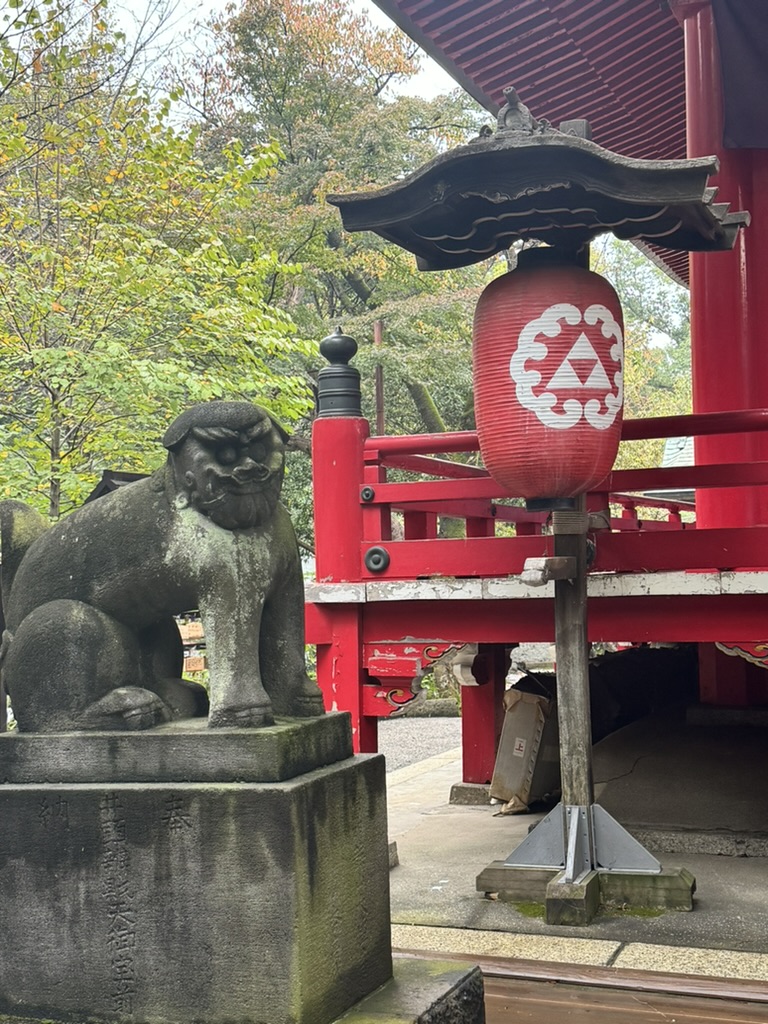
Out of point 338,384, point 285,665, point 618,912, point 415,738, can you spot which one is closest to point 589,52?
point 338,384

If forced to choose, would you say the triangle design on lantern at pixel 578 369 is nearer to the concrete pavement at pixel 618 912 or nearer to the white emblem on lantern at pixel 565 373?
the white emblem on lantern at pixel 565 373

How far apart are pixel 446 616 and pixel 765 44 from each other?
4194 millimetres

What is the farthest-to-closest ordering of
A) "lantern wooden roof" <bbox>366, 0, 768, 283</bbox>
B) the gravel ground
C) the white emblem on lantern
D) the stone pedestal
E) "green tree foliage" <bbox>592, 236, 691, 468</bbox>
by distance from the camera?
"green tree foliage" <bbox>592, 236, 691, 468</bbox>
the gravel ground
"lantern wooden roof" <bbox>366, 0, 768, 283</bbox>
the white emblem on lantern
the stone pedestal

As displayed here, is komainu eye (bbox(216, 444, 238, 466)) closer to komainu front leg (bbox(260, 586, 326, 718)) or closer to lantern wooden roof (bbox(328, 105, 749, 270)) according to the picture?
komainu front leg (bbox(260, 586, 326, 718))

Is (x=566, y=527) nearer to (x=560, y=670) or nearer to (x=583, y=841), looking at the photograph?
(x=560, y=670)

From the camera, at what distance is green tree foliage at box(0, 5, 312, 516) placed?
8281 mm

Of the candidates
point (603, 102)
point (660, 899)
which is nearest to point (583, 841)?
point (660, 899)

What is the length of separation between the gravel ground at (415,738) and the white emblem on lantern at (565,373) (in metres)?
5.95

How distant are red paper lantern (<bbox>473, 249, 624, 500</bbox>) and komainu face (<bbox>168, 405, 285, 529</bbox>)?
5.96 feet

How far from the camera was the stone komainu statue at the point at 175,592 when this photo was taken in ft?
10.4

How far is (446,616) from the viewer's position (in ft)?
19.1

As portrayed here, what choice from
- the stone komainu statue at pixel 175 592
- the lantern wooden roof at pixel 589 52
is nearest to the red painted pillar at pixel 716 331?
the lantern wooden roof at pixel 589 52

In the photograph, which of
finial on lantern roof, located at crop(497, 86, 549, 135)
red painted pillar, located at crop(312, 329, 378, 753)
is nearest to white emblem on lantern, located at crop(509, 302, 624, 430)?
finial on lantern roof, located at crop(497, 86, 549, 135)

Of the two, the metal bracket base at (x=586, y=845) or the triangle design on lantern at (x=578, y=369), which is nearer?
the triangle design on lantern at (x=578, y=369)
